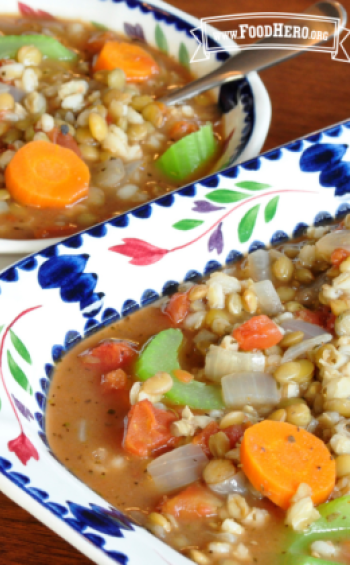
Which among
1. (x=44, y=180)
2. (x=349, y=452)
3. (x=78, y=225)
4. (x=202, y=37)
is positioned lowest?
(x=349, y=452)

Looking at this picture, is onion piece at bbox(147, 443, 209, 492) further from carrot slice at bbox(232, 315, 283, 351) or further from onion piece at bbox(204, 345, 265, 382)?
carrot slice at bbox(232, 315, 283, 351)

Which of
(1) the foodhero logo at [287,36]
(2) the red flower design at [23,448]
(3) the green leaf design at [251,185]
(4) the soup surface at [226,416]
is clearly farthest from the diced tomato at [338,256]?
(1) the foodhero logo at [287,36]

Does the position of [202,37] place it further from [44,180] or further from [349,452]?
[349,452]

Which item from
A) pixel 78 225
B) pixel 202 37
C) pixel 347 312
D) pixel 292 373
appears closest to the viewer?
pixel 292 373

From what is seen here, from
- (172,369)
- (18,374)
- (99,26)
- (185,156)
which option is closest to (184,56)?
(99,26)

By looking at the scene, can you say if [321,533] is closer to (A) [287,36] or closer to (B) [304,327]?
(B) [304,327]

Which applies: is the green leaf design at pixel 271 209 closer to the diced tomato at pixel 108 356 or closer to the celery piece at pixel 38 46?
the diced tomato at pixel 108 356

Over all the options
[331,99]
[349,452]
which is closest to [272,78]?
[331,99]
